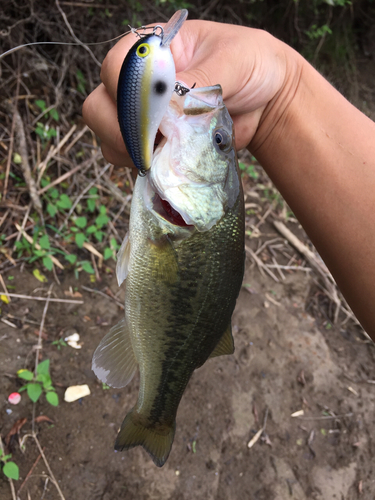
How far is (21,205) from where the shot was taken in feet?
10.3

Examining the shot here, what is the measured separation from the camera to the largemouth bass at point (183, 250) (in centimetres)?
131

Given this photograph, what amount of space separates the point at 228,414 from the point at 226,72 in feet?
9.08

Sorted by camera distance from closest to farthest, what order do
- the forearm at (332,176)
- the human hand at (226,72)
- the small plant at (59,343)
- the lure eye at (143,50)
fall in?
the lure eye at (143,50)
the human hand at (226,72)
the forearm at (332,176)
the small plant at (59,343)

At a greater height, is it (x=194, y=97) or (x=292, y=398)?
(x=194, y=97)

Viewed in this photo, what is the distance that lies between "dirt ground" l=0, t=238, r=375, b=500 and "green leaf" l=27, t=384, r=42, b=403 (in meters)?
0.15

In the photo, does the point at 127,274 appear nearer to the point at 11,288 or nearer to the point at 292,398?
the point at 11,288

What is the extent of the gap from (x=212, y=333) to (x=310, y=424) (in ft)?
7.79

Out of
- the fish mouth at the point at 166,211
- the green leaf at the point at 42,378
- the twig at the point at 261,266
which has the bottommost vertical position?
the twig at the point at 261,266

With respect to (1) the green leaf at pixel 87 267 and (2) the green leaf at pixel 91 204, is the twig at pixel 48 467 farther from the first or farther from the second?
(2) the green leaf at pixel 91 204

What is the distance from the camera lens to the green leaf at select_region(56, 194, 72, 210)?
10.4 ft

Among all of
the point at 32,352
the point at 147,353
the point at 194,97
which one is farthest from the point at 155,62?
the point at 32,352

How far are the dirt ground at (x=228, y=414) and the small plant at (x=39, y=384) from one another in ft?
0.38

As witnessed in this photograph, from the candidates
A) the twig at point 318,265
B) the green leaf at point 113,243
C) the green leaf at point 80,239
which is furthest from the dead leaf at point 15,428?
the twig at point 318,265

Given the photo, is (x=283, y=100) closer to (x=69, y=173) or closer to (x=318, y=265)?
(x=69, y=173)
